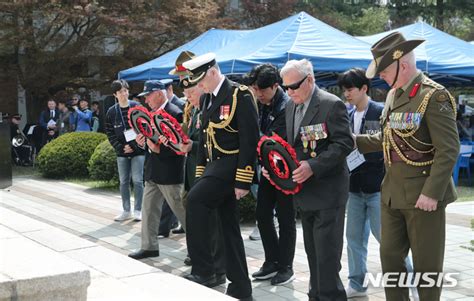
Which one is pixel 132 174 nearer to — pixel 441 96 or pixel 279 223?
pixel 279 223

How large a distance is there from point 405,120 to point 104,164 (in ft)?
30.8

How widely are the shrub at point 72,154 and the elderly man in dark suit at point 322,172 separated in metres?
10.1

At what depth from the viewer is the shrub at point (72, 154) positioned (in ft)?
46.5

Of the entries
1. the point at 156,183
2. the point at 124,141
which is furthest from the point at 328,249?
the point at 124,141

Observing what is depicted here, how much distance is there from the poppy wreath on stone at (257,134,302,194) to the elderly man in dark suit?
8 cm

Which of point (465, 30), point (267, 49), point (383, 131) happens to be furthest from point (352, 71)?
point (465, 30)

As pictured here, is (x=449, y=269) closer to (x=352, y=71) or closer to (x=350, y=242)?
(x=350, y=242)

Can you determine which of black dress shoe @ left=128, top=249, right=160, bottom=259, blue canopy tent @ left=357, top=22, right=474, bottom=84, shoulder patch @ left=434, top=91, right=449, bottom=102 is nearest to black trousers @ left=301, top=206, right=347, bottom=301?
shoulder patch @ left=434, top=91, right=449, bottom=102

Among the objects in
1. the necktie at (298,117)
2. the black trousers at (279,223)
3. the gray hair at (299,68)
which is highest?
the gray hair at (299,68)

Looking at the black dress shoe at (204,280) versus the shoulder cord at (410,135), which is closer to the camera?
the shoulder cord at (410,135)

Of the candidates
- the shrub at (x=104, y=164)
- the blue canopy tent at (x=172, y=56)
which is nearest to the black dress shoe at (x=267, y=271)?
the shrub at (x=104, y=164)

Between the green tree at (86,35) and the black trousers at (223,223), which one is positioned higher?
the green tree at (86,35)

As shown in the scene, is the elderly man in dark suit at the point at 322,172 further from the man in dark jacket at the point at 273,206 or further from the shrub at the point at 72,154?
the shrub at the point at 72,154

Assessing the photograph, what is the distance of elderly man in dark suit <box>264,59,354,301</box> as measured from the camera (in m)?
4.44
